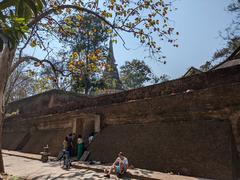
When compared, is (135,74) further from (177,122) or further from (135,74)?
(177,122)

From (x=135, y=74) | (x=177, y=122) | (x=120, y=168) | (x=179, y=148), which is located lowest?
(x=120, y=168)

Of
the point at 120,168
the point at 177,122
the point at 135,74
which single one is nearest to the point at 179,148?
the point at 177,122

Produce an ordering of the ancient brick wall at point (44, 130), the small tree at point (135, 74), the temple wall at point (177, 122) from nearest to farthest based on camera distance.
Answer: the temple wall at point (177, 122)
the ancient brick wall at point (44, 130)
the small tree at point (135, 74)

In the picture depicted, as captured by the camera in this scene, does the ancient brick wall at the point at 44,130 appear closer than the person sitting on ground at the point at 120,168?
No

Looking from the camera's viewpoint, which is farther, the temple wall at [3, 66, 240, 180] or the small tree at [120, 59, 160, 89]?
the small tree at [120, 59, 160, 89]

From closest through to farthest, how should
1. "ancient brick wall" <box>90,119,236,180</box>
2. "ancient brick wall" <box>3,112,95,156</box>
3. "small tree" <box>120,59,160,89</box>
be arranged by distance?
1. "ancient brick wall" <box>90,119,236,180</box>
2. "ancient brick wall" <box>3,112,95,156</box>
3. "small tree" <box>120,59,160,89</box>

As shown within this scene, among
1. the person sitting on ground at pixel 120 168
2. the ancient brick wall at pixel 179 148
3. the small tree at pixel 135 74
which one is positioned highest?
the small tree at pixel 135 74

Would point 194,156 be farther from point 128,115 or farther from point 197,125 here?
point 128,115

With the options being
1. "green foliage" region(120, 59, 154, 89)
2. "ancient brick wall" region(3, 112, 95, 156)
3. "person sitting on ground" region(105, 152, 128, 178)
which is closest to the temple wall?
"ancient brick wall" region(3, 112, 95, 156)

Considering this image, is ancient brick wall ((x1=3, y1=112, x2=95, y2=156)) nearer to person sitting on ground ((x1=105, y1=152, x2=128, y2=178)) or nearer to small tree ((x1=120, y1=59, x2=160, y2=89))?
person sitting on ground ((x1=105, y1=152, x2=128, y2=178))

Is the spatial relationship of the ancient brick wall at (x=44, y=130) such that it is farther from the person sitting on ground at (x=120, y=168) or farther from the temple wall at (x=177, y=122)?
the person sitting on ground at (x=120, y=168)

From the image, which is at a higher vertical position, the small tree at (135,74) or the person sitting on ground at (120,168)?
the small tree at (135,74)

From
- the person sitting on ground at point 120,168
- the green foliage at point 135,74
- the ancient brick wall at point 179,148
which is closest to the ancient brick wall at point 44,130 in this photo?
the ancient brick wall at point 179,148

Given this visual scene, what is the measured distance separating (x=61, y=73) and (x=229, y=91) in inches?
249
